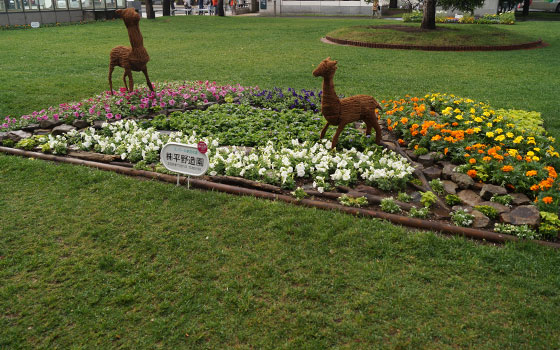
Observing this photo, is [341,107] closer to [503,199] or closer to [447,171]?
[447,171]

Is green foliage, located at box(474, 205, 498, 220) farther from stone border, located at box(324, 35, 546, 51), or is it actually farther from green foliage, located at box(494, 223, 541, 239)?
stone border, located at box(324, 35, 546, 51)

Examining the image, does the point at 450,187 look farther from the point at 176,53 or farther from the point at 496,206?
the point at 176,53

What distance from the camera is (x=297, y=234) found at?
414 cm

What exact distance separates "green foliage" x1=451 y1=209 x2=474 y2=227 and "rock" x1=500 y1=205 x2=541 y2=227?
33 centimetres

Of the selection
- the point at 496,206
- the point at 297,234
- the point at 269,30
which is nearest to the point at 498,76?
the point at 496,206

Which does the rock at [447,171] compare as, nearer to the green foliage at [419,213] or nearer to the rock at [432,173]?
the rock at [432,173]

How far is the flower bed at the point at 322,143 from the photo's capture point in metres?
4.81

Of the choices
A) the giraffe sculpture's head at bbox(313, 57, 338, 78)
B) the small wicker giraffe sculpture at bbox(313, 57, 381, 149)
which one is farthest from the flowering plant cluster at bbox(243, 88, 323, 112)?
the giraffe sculpture's head at bbox(313, 57, 338, 78)

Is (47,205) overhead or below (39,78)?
below

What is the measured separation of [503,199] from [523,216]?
0.34m

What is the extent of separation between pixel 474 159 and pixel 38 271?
461 cm

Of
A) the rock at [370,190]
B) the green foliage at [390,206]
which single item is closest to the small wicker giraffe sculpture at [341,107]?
the rock at [370,190]

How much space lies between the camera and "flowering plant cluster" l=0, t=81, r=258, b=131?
7.17m

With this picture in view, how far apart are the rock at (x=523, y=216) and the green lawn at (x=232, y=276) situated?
376mm
